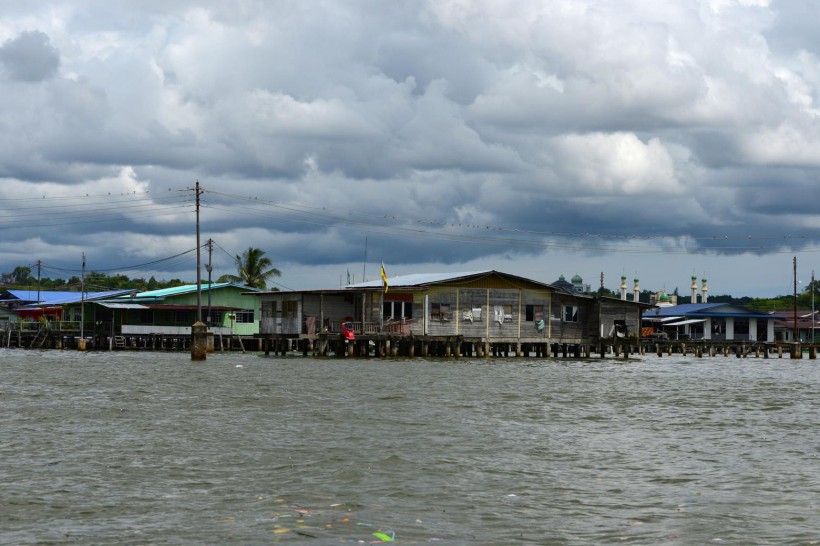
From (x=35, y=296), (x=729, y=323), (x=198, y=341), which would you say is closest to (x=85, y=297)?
(x=35, y=296)

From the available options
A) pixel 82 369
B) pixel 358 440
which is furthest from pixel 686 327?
pixel 358 440

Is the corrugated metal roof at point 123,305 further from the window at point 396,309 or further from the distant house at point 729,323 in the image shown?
the distant house at point 729,323

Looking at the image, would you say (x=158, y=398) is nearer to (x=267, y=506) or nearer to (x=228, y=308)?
(x=267, y=506)

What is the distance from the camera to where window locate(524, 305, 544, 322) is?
68750mm

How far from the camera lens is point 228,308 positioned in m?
85.0

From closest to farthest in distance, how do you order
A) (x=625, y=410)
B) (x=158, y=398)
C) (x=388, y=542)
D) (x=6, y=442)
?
(x=388, y=542), (x=6, y=442), (x=625, y=410), (x=158, y=398)

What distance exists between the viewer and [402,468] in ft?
55.9

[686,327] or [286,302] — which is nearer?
[286,302]

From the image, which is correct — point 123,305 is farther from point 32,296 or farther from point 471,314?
point 32,296

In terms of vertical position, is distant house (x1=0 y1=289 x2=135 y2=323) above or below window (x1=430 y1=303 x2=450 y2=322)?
above

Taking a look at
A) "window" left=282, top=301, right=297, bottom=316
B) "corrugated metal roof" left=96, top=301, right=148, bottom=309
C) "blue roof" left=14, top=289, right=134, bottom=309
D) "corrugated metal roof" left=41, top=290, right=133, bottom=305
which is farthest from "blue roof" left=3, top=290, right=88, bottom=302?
"window" left=282, top=301, right=297, bottom=316

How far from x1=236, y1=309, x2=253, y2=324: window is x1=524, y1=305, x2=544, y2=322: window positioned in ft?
95.4

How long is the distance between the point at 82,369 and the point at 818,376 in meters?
37.3

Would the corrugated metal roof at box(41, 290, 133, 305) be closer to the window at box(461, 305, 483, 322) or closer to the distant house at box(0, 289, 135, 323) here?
the distant house at box(0, 289, 135, 323)
